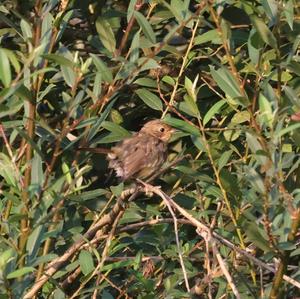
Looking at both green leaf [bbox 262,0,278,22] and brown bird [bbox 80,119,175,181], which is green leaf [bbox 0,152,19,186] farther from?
brown bird [bbox 80,119,175,181]

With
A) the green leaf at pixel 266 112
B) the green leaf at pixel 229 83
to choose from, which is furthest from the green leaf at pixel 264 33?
the green leaf at pixel 266 112

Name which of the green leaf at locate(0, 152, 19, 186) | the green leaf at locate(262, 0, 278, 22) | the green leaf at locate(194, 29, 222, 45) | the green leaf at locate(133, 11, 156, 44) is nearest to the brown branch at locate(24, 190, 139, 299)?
the green leaf at locate(0, 152, 19, 186)

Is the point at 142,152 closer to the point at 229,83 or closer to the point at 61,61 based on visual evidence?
the point at 229,83

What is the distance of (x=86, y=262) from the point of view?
11.7 ft

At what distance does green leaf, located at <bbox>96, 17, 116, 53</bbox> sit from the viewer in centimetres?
421

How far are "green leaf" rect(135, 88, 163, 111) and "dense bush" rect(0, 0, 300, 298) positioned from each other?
11 mm

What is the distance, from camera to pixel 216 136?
430cm

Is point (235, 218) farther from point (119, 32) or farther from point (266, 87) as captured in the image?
point (119, 32)

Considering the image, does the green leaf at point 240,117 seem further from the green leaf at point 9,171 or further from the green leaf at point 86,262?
the green leaf at point 9,171

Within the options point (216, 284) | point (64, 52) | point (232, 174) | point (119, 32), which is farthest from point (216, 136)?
point (64, 52)

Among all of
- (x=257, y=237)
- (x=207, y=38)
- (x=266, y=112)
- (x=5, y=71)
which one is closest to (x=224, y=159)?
(x=207, y=38)

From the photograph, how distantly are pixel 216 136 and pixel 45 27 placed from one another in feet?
3.91

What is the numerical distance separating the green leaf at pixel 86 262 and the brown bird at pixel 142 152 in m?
1.23

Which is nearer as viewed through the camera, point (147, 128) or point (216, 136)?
point (216, 136)
